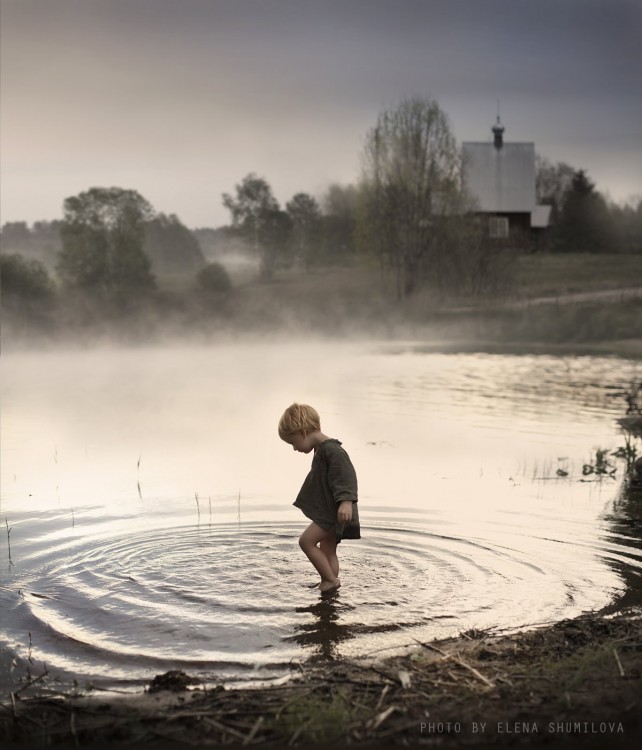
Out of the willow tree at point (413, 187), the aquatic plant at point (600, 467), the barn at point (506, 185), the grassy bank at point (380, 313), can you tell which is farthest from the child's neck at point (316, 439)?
the barn at point (506, 185)

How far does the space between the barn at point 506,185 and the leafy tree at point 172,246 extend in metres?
19.8

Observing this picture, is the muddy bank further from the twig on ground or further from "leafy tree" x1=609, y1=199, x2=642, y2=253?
"leafy tree" x1=609, y1=199, x2=642, y2=253

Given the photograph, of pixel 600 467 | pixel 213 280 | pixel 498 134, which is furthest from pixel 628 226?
pixel 600 467

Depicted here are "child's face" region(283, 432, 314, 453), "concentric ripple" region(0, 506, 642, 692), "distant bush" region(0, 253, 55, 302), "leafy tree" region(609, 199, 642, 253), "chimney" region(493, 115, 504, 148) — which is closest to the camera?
"concentric ripple" region(0, 506, 642, 692)

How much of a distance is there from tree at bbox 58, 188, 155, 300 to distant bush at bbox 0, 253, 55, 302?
153 inches

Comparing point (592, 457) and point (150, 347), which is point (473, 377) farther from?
point (150, 347)

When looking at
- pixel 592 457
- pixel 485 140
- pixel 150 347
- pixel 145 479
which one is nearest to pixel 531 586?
pixel 145 479

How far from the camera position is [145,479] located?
39.3 feet

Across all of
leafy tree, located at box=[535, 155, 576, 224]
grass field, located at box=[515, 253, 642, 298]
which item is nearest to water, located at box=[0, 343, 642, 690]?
grass field, located at box=[515, 253, 642, 298]

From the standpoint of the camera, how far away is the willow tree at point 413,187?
54.2 metres

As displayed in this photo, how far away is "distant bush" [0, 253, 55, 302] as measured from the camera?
47969 mm

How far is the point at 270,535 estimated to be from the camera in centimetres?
875

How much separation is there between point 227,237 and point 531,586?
2630 inches

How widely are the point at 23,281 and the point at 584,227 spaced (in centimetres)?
3714
